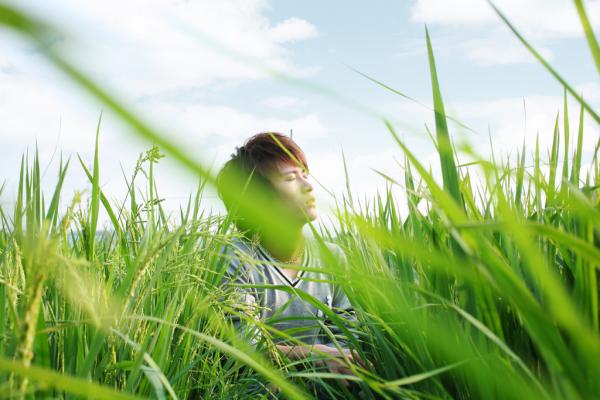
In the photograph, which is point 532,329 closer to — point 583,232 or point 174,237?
point 583,232

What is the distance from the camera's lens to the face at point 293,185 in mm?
2415

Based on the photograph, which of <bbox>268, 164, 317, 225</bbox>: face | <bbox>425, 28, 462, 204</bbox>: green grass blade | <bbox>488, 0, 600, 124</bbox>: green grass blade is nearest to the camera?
<bbox>488, 0, 600, 124</bbox>: green grass blade

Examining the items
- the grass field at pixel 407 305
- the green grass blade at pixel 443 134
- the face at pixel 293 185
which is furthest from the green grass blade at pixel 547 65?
the face at pixel 293 185

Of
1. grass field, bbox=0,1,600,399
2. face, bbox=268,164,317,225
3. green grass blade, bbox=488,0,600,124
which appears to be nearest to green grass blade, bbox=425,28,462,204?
grass field, bbox=0,1,600,399

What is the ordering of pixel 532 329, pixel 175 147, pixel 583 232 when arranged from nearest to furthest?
pixel 175 147 → pixel 532 329 → pixel 583 232

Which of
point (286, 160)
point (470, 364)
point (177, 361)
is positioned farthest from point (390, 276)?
point (286, 160)

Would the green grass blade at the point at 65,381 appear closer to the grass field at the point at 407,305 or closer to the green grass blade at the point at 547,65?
the grass field at the point at 407,305

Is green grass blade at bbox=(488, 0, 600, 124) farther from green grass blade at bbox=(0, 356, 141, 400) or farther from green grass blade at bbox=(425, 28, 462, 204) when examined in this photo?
green grass blade at bbox=(0, 356, 141, 400)

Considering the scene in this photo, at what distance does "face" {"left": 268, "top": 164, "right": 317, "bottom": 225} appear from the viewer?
7.92ft

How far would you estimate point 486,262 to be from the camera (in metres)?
0.66

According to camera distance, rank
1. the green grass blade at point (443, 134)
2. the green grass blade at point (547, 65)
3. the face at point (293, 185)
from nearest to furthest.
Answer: the green grass blade at point (547, 65), the green grass blade at point (443, 134), the face at point (293, 185)

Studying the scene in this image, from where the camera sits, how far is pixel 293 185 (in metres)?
2.47

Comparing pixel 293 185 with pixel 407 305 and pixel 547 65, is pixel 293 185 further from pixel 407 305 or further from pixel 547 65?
pixel 547 65

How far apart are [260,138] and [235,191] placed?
248 centimetres
